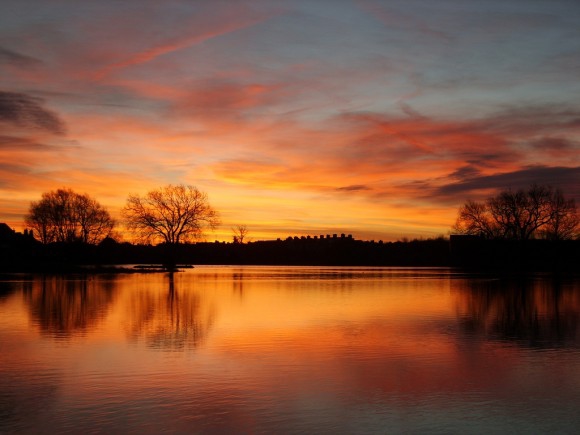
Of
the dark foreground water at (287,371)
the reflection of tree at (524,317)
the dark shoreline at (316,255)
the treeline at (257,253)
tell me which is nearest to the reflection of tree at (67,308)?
the dark foreground water at (287,371)

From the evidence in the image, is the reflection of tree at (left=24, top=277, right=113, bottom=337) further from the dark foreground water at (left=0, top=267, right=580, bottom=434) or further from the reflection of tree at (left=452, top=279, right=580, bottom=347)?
the reflection of tree at (left=452, top=279, right=580, bottom=347)

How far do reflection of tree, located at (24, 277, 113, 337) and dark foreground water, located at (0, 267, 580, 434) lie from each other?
0.14 m

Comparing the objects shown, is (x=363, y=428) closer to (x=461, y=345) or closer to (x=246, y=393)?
(x=246, y=393)

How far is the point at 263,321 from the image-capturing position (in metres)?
21.1

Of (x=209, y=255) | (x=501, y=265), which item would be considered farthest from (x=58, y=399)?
(x=209, y=255)

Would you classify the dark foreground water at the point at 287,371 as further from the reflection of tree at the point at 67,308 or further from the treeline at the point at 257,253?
the treeline at the point at 257,253

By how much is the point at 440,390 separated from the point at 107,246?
109928 millimetres

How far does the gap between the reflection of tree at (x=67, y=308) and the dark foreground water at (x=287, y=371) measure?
14 centimetres

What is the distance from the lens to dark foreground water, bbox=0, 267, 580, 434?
29.7ft

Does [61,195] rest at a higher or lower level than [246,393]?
higher

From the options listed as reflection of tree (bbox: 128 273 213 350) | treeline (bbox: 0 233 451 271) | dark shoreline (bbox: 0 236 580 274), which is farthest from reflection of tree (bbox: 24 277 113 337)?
treeline (bbox: 0 233 451 271)

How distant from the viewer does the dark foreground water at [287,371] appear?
9.05 meters

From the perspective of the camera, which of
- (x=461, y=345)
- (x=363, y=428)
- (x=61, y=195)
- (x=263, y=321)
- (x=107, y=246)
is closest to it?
(x=363, y=428)

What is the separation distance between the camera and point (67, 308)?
25.1 m
